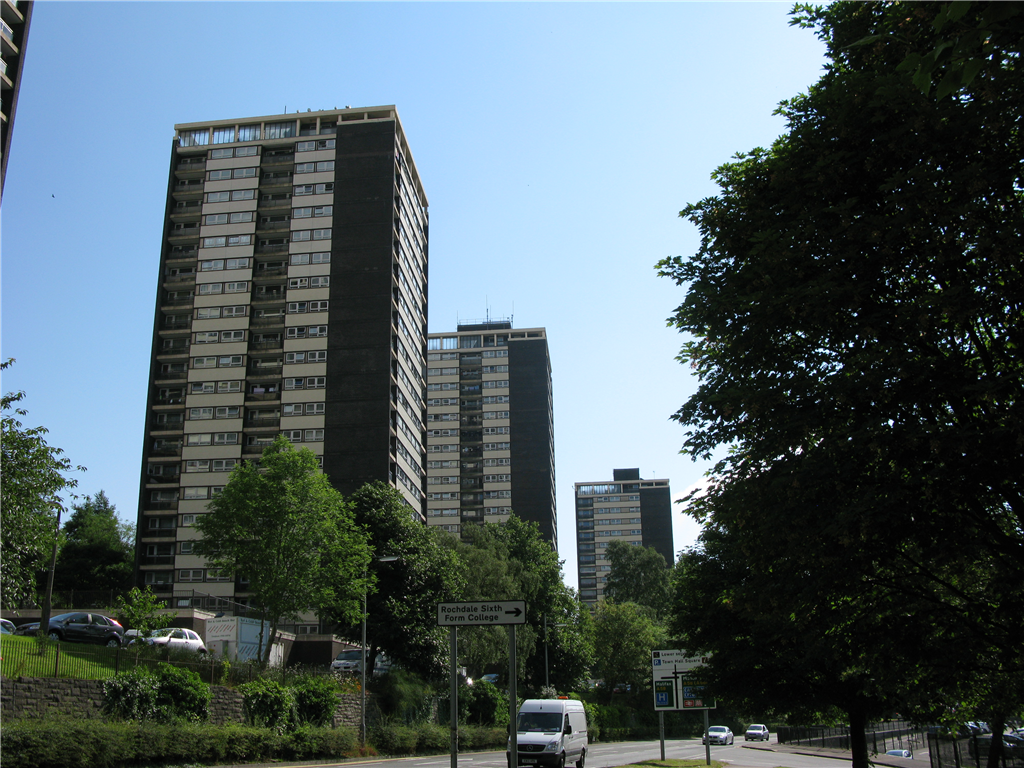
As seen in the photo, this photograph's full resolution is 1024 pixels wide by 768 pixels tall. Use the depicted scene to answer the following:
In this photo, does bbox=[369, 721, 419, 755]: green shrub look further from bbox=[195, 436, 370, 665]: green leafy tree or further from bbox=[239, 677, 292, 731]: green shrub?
bbox=[239, 677, 292, 731]: green shrub

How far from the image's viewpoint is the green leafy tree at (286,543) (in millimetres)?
40469

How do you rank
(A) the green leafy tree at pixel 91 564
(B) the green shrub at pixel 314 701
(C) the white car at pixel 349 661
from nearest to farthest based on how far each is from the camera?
(B) the green shrub at pixel 314 701
(C) the white car at pixel 349 661
(A) the green leafy tree at pixel 91 564

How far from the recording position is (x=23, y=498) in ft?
78.0

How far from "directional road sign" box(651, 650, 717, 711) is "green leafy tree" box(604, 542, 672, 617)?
3609 inches

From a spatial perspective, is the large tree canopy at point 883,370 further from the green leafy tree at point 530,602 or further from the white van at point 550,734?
the green leafy tree at point 530,602

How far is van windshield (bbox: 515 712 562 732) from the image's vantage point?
2737cm

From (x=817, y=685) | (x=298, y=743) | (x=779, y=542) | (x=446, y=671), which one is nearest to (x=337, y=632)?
(x=446, y=671)

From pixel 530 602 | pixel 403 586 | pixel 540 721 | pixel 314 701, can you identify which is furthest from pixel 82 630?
pixel 530 602

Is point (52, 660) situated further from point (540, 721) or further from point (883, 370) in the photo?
point (883, 370)

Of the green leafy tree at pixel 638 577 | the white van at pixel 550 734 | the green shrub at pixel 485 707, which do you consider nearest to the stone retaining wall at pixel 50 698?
the white van at pixel 550 734

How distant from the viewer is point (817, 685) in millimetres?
28953

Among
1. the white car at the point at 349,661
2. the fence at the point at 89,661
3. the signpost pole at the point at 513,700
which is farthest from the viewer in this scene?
the white car at the point at 349,661

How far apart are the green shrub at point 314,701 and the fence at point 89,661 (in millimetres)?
2226

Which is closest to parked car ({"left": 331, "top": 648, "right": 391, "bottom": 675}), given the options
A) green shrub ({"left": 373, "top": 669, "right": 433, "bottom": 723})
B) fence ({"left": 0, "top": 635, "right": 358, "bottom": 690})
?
green shrub ({"left": 373, "top": 669, "right": 433, "bottom": 723})
